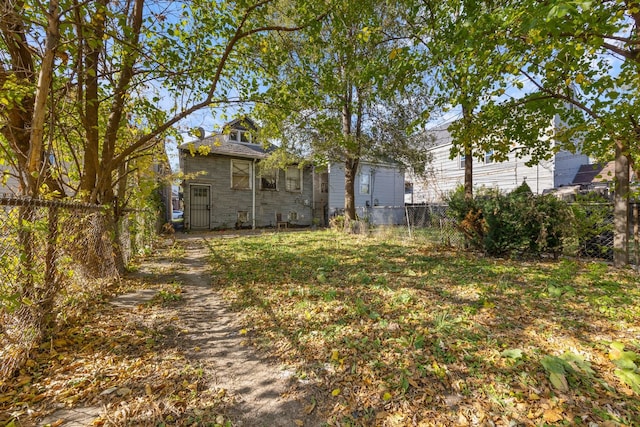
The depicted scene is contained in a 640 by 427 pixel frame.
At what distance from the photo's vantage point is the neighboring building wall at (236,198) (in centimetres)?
1316

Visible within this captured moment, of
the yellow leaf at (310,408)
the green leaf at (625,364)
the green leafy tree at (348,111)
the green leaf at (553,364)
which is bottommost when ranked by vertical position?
the yellow leaf at (310,408)

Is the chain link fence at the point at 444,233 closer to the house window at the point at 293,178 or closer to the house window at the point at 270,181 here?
the house window at the point at 293,178

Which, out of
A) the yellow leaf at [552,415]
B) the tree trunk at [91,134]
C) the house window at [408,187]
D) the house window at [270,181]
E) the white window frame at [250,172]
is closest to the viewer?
the yellow leaf at [552,415]

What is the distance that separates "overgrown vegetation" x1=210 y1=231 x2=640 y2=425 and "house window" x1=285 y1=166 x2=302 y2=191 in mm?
10837

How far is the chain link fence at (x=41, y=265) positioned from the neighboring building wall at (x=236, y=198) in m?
8.94

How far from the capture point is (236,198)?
46.6ft

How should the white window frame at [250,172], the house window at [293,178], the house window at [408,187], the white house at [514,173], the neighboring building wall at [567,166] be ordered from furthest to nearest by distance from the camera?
the house window at [408,187] < the house window at [293,178] < the neighboring building wall at [567,166] < the white window frame at [250,172] < the white house at [514,173]

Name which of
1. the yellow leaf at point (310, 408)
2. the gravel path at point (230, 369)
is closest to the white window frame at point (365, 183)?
the gravel path at point (230, 369)

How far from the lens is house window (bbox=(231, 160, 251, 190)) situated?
14128 mm

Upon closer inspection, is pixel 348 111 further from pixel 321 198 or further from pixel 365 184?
pixel 365 184

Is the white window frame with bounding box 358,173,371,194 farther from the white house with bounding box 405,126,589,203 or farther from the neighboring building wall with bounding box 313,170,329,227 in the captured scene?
the white house with bounding box 405,126,589,203

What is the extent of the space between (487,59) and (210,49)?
4890 mm

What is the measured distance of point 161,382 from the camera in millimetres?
2234

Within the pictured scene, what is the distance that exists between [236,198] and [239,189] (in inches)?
20.4
